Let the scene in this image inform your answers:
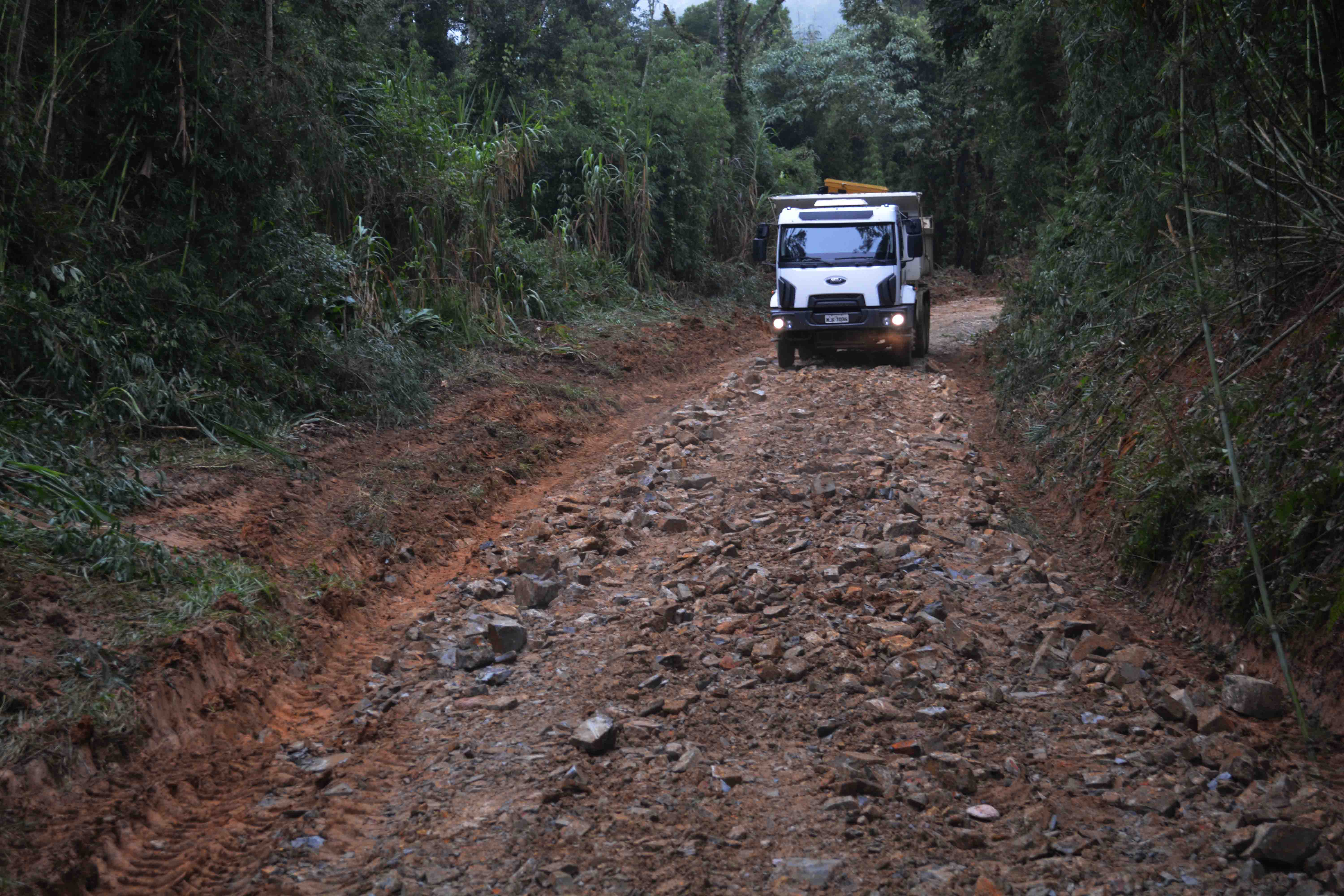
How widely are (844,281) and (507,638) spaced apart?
9.49 metres

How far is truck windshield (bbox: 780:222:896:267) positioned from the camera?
545 inches

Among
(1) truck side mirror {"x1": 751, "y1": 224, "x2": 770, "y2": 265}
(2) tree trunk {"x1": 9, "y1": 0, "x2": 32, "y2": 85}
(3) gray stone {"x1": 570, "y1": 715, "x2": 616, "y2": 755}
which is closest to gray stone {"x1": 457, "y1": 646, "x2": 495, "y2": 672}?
(3) gray stone {"x1": 570, "y1": 715, "x2": 616, "y2": 755}

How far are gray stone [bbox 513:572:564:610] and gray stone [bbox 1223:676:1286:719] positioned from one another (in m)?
3.49

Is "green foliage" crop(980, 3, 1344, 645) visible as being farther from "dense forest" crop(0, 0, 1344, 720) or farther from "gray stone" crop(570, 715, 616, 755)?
"gray stone" crop(570, 715, 616, 755)

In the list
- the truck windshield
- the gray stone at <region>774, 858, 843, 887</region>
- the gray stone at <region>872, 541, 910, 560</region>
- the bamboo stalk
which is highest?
the truck windshield

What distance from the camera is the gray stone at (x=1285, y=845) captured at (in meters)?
3.06

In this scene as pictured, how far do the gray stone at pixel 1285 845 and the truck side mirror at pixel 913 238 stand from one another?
38.8 ft

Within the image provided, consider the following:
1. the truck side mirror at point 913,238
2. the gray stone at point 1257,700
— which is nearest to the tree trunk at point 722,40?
the truck side mirror at point 913,238

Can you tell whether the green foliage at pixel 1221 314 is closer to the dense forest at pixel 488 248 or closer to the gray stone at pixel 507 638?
the dense forest at pixel 488 248

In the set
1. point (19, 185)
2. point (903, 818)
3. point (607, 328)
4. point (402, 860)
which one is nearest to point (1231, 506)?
point (903, 818)

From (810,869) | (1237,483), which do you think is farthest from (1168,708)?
(810,869)

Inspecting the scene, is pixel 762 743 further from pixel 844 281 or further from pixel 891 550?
pixel 844 281

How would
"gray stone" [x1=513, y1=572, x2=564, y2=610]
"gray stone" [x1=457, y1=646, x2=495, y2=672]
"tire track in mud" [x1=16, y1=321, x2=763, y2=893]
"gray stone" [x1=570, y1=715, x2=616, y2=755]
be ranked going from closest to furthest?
"tire track in mud" [x1=16, y1=321, x2=763, y2=893] → "gray stone" [x1=570, y1=715, x2=616, y2=755] → "gray stone" [x1=457, y1=646, x2=495, y2=672] → "gray stone" [x1=513, y1=572, x2=564, y2=610]

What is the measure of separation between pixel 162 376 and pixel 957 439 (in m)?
6.88
